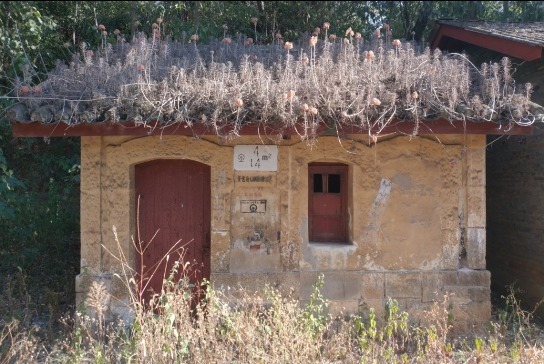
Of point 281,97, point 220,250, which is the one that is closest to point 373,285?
point 220,250

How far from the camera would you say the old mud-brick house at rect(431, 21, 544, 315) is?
736cm

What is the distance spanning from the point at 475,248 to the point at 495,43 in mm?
3124

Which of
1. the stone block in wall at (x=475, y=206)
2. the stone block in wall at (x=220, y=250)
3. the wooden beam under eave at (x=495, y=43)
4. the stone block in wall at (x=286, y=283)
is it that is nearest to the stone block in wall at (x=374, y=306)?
the stone block in wall at (x=286, y=283)

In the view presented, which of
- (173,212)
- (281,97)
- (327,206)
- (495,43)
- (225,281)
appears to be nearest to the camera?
(281,97)

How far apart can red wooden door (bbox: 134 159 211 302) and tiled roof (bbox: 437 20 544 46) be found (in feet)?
14.7

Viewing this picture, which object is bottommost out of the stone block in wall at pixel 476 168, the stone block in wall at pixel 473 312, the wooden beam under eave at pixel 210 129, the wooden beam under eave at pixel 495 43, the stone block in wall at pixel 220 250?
the stone block in wall at pixel 473 312

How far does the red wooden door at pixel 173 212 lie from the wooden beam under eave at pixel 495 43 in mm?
4397

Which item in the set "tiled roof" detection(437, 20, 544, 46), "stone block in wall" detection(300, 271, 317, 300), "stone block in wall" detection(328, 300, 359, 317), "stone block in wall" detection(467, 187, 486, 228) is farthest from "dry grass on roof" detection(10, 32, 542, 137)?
"stone block in wall" detection(328, 300, 359, 317)

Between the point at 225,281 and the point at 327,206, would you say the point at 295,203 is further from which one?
the point at 225,281

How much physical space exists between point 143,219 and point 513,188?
541 centimetres

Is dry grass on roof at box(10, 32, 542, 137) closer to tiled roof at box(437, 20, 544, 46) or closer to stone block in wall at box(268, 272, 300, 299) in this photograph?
tiled roof at box(437, 20, 544, 46)

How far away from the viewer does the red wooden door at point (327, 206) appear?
22.5ft

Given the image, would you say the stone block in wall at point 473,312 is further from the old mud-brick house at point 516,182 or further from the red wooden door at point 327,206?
the red wooden door at point 327,206

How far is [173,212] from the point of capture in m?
6.77
